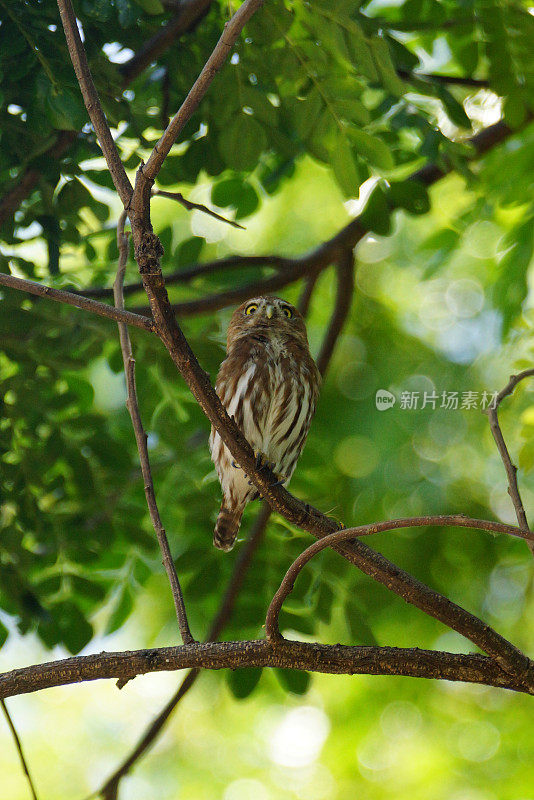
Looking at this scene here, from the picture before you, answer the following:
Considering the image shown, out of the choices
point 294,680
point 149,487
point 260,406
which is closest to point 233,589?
point 294,680

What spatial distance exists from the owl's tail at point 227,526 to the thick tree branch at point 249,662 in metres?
1.47

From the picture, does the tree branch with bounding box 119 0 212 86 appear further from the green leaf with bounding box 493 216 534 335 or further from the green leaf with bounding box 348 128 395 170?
the green leaf with bounding box 493 216 534 335

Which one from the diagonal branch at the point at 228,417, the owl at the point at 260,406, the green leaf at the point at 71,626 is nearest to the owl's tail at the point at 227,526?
the owl at the point at 260,406

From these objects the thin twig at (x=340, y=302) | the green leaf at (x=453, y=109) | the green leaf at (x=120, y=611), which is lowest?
the green leaf at (x=120, y=611)

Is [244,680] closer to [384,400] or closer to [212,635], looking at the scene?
[212,635]

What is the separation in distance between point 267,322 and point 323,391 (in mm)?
1616

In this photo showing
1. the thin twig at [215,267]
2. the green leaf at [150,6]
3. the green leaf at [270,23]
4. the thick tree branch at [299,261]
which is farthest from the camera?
the thick tree branch at [299,261]

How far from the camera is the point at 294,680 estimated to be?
3.61m

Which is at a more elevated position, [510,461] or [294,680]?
[510,461]

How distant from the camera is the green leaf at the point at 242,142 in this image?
3.32 meters

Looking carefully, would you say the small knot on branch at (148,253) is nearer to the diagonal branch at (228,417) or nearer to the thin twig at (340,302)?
the diagonal branch at (228,417)

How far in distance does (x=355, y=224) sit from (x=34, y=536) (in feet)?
7.71

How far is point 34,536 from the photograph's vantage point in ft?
12.1

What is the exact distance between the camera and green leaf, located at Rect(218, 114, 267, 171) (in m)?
3.32
